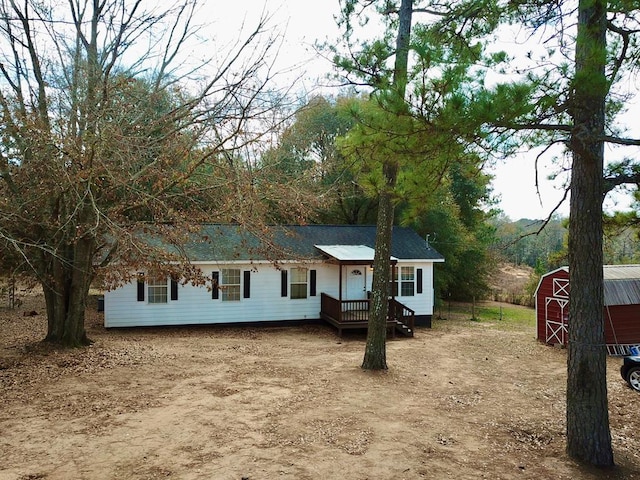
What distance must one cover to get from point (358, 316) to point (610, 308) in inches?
298

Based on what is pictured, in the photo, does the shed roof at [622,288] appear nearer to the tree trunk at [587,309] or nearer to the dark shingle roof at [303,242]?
the dark shingle roof at [303,242]

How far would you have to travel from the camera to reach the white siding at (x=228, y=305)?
15648 millimetres

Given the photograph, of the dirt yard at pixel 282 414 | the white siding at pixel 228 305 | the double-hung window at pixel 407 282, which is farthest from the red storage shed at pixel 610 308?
the white siding at pixel 228 305

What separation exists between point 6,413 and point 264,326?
10498mm

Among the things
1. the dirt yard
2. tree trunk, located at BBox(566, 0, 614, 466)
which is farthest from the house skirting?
tree trunk, located at BBox(566, 0, 614, 466)

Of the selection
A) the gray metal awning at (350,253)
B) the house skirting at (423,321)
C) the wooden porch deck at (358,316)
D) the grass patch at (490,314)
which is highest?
the gray metal awning at (350,253)

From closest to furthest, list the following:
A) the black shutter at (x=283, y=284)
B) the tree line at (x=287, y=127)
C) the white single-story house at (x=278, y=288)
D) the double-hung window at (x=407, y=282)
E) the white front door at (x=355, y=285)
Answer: the tree line at (x=287, y=127)
the white single-story house at (x=278, y=288)
the black shutter at (x=283, y=284)
the white front door at (x=355, y=285)
the double-hung window at (x=407, y=282)

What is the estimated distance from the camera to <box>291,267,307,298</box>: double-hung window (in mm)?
17359

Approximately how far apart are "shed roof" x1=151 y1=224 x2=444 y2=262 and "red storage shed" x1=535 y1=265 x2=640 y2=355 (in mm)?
4360

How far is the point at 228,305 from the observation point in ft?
54.6

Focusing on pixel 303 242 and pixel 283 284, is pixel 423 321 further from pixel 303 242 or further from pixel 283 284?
pixel 283 284

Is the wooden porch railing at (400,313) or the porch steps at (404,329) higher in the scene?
the wooden porch railing at (400,313)

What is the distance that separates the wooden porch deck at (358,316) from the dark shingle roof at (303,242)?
1969mm

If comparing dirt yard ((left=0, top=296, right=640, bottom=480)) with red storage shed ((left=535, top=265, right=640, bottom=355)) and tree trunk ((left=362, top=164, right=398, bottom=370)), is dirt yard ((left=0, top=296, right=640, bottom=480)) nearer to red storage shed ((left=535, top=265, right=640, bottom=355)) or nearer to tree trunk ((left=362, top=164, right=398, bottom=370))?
tree trunk ((left=362, top=164, right=398, bottom=370))
